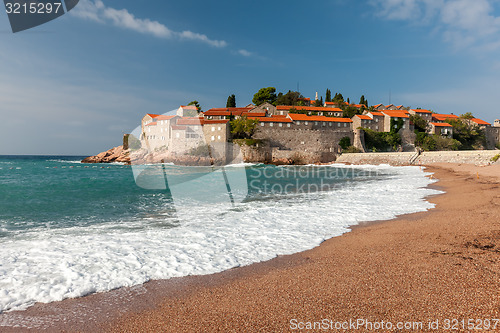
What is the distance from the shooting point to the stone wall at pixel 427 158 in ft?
130

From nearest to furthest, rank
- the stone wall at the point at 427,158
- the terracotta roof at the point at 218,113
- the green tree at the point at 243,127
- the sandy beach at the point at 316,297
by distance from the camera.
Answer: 1. the sandy beach at the point at 316,297
2. the stone wall at the point at 427,158
3. the green tree at the point at 243,127
4. the terracotta roof at the point at 218,113

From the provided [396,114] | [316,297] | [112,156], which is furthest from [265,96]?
[316,297]

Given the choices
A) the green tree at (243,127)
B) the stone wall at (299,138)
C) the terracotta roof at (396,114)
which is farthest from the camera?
the terracotta roof at (396,114)

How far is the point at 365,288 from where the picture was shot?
432cm

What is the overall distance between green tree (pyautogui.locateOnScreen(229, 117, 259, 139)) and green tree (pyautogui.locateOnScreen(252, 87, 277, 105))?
87.1 ft

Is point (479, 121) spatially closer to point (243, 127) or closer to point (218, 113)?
point (243, 127)

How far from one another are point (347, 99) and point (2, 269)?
108 meters

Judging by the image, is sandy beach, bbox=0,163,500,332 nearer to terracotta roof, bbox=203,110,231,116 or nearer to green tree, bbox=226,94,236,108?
terracotta roof, bbox=203,110,231,116

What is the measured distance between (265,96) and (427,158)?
55.5 m

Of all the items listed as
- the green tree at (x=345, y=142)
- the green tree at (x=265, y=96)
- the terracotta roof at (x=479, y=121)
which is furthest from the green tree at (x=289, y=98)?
the terracotta roof at (x=479, y=121)

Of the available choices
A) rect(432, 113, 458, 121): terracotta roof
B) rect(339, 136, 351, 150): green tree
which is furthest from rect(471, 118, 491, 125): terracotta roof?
rect(339, 136, 351, 150): green tree

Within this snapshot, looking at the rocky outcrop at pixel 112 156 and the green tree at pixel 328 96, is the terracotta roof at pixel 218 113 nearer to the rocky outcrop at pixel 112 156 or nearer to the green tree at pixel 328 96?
the rocky outcrop at pixel 112 156

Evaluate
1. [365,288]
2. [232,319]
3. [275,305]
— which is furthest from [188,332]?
[365,288]

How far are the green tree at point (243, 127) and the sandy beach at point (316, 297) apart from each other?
62217 mm
